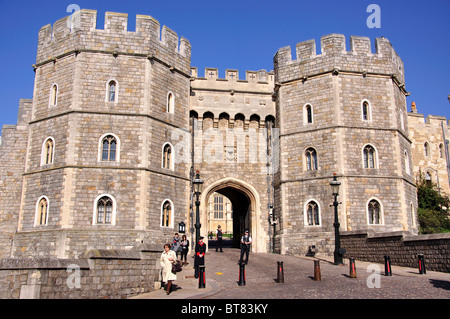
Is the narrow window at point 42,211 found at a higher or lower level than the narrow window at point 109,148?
lower

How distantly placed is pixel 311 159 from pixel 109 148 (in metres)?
10.5

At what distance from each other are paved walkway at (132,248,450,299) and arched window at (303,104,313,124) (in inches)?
328

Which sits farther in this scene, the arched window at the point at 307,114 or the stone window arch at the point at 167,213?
the arched window at the point at 307,114

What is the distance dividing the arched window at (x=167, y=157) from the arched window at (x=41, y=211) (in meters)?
5.75

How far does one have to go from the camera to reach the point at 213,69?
26.0 metres

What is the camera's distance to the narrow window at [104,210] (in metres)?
20.0

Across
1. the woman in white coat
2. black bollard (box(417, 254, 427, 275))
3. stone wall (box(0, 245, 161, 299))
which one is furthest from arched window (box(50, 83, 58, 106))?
black bollard (box(417, 254, 427, 275))

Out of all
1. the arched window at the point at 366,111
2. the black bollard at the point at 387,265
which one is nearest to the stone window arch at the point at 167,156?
the arched window at the point at 366,111

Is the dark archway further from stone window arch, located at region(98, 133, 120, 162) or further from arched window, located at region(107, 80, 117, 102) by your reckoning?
arched window, located at region(107, 80, 117, 102)

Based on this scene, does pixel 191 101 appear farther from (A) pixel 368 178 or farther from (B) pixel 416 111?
(B) pixel 416 111

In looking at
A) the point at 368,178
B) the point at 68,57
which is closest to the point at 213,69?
the point at 68,57

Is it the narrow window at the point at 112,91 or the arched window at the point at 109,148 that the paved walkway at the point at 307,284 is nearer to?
the arched window at the point at 109,148

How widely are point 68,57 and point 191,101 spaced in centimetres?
697
